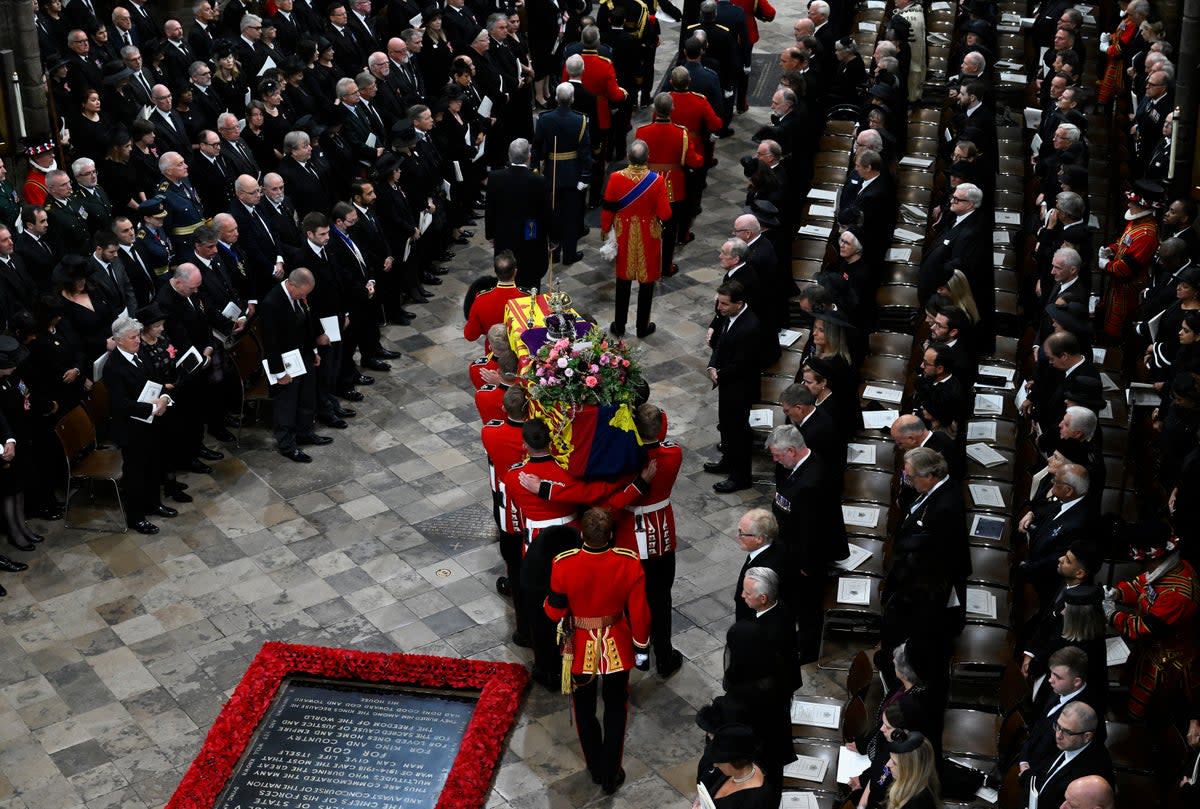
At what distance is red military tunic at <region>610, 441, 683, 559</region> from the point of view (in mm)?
9281

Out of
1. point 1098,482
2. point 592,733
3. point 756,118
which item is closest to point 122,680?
point 592,733

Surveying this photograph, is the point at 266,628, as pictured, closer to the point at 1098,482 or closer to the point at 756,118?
the point at 1098,482

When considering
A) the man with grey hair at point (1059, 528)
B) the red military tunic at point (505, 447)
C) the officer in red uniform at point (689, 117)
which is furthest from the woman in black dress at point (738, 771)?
the officer in red uniform at point (689, 117)

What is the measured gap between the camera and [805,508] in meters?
9.22

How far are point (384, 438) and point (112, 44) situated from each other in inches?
223

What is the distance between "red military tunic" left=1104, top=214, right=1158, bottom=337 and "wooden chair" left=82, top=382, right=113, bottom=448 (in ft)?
25.6

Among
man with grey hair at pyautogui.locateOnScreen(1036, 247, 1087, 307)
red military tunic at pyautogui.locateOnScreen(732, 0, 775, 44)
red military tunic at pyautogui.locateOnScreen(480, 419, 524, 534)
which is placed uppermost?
red military tunic at pyautogui.locateOnScreen(732, 0, 775, 44)

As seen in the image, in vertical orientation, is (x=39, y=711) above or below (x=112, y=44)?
below

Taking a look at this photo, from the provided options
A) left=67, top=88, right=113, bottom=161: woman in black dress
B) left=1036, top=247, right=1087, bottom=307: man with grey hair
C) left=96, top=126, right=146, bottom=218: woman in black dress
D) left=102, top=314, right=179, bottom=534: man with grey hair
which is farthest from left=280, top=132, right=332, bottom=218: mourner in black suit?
left=1036, top=247, right=1087, bottom=307: man with grey hair

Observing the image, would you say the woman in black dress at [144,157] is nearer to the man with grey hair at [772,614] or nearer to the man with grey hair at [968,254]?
the man with grey hair at [968,254]

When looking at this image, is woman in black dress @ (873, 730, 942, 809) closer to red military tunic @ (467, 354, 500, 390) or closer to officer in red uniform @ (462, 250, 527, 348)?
red military tunic @ (467, 354, 500, 390)

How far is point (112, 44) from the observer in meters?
15.3

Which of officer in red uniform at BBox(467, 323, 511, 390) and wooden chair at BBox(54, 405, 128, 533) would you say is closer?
officer in red uniform at BBox(467, 323, 511, 390)

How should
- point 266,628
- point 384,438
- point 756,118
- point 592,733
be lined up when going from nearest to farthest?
1. point 592,733
2. point 266,628
3. point 384,438
4. point 756,118
